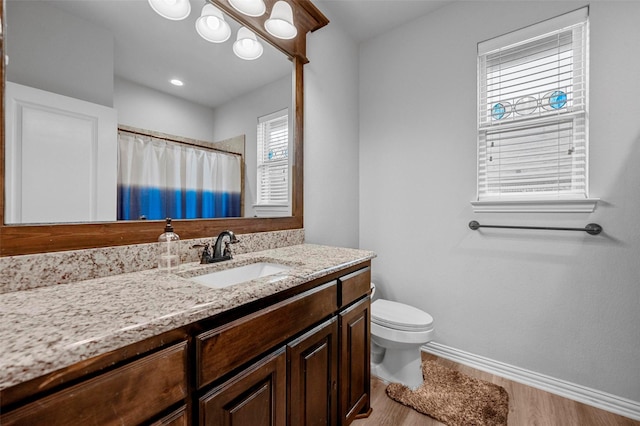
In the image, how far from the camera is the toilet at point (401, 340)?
1.70 m

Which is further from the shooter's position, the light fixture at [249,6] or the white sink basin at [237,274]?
the light fixture at [249,6]

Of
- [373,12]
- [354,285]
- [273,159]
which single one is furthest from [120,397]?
[373,12]

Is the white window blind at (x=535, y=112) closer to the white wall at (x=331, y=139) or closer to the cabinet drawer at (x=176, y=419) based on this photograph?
the white wall at (x=331, y=139)

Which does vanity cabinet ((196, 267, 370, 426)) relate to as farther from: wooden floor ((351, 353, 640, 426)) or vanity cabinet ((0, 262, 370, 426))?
wooden floor ((351, 353, 640, 426))

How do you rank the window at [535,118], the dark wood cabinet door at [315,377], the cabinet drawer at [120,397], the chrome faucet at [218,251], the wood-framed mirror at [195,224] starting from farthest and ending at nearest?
the window at [535,118] → the chrome faucet at [218,251] → the dark wood cabinet door at [315,377] → the wood-framed mirror at [195,224] → the cabinet drawer at [120,397]

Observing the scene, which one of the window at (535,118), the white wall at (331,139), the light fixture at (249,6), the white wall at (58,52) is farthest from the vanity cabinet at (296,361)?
the light fixture at (249,6)

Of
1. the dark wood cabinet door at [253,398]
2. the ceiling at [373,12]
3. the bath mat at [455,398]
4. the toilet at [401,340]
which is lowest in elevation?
the bath mat at [455,398]

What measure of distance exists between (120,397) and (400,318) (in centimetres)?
156

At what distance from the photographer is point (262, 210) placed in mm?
1701

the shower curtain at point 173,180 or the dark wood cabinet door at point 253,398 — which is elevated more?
the shower curtain at point 173,180

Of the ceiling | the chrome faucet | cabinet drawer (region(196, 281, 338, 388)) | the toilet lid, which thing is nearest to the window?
the ceiling

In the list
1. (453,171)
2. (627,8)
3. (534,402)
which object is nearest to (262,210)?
(453,171)

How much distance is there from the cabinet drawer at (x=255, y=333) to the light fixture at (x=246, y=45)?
1361 mm

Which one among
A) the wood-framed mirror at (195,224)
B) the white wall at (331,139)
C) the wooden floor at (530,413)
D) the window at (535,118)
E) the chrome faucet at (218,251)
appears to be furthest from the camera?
the white wall at (331,139)
